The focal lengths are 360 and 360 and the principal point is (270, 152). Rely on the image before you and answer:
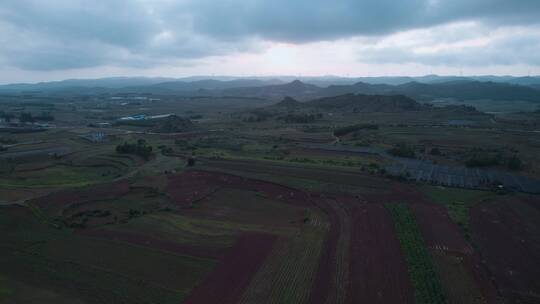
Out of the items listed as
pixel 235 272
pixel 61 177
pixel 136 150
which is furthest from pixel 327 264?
pixel 136 150

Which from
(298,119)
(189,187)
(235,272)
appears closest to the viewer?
(235,272)

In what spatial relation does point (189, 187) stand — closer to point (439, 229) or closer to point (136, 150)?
point (136, 150)

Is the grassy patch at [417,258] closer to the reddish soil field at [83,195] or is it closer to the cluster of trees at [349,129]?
the reddish soil field at [83,195]

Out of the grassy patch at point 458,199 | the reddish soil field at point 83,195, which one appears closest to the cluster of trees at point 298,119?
the grassy patch at point 458,199

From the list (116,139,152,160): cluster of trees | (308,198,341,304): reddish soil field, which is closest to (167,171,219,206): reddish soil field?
(308,198,341,304): reddish soil field

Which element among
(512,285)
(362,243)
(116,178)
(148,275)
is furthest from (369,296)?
(116,178)

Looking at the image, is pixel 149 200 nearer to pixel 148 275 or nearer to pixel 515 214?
pixel 148 275
